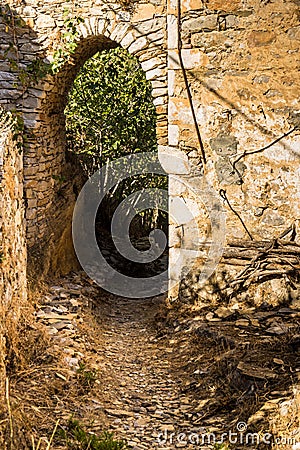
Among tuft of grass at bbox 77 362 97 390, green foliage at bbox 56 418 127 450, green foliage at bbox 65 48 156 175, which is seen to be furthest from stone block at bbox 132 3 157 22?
green foliage at bbox 56 418 127 450

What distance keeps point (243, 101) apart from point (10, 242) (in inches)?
92.5

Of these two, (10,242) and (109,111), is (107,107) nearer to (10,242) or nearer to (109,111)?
(109,111)

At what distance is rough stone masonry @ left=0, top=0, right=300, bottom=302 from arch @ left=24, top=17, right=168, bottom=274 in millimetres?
16

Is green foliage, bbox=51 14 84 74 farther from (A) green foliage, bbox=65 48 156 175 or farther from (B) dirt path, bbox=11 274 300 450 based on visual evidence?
(B) dirt path, bbox=11 274 300 450

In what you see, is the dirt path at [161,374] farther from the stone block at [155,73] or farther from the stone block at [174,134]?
the stone block at [155,73]

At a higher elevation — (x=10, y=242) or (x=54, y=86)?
(x=54, y=86)

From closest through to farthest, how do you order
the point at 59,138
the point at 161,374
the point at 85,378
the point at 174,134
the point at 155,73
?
1. the point at 85,378
2. the point at 161,374
3. the point at 174,134
4. the point at 155,73
5. the point at 59,138

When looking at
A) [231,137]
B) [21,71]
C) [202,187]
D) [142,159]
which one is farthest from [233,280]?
[142,159]

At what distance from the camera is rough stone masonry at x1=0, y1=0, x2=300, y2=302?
4.71 meters

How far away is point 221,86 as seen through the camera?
4.86 meters

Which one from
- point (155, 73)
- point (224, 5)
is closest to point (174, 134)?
point (155, 73)

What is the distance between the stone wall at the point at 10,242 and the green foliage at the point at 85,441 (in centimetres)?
55

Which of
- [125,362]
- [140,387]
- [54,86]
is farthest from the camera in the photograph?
[54,86]

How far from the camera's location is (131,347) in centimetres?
498
